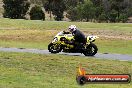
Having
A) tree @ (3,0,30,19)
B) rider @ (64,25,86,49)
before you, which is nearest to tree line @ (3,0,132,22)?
tree @ (3,0,30,19)

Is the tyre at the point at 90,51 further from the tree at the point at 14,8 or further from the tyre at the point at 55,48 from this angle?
the tree at the point at 14,8

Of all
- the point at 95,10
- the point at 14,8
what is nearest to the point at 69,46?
the point at 14,8

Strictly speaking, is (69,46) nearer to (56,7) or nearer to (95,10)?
(56,7)

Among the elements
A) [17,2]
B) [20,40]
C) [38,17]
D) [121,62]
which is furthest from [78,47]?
[17,2]

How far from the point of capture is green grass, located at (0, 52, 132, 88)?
51.1 ft

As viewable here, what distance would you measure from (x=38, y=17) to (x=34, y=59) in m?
49.1

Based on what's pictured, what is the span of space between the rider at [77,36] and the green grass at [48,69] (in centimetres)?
260

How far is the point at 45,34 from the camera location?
41812 millimetres

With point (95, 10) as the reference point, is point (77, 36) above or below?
above

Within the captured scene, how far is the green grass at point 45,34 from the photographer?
34.6m

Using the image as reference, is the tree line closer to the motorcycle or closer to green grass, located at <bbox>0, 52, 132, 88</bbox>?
the motorcycle

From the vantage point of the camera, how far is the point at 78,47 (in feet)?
82.8

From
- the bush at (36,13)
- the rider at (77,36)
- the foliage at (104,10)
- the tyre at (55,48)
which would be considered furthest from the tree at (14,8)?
the rider at (77,36)

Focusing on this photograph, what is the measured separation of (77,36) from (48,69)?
21.2 feet
